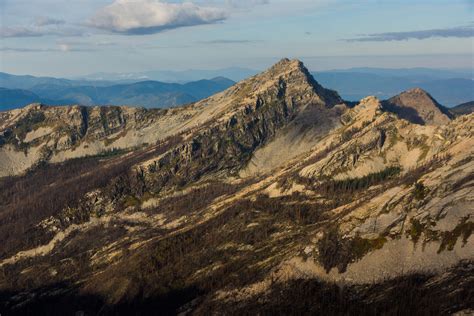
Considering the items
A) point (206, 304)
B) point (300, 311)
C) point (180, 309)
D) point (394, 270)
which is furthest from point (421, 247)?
point (180, 309)

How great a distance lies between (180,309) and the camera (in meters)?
194

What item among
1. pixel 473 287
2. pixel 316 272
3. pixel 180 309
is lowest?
pixel 180 309

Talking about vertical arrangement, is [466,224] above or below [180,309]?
above

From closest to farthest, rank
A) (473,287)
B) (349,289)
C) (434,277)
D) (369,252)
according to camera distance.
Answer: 1. (473,287)
2. (434,277)
3. (349,289)
4. (369,252)

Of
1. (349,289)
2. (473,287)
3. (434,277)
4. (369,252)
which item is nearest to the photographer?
(473,287)

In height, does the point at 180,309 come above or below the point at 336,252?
below

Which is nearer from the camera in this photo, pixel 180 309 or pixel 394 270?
pixel 394 270

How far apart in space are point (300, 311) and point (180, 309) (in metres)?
51.3

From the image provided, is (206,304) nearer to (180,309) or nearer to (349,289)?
(180,309)

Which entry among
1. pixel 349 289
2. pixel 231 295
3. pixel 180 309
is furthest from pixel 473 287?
pixel 180 309

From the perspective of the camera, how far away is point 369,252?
621 ft

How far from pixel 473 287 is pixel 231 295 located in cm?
8723

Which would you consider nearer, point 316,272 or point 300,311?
point 300,311

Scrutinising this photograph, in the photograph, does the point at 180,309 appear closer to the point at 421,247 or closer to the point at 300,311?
the point at 300,311
